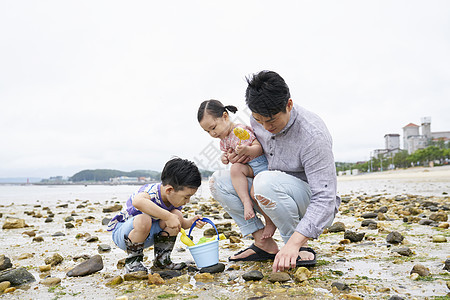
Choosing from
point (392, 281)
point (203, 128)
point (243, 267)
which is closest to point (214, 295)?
point (243, 267)

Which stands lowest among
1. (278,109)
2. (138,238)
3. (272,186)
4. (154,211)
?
(138,238)

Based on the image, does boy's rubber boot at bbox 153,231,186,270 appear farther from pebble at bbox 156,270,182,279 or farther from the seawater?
the seawater

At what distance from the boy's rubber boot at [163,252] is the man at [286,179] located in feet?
1.78

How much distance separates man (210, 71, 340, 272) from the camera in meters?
2.50

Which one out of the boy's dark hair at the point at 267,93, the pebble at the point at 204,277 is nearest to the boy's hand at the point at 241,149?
the boy's dark hair at the point at 267,93

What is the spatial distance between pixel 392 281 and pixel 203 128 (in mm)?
2200

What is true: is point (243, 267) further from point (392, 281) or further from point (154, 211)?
point (392, 281)

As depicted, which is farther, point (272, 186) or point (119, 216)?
point (119, 216)

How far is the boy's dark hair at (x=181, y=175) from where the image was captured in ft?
9.45

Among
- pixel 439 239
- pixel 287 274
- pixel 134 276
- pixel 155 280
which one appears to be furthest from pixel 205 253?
pixel 439 239

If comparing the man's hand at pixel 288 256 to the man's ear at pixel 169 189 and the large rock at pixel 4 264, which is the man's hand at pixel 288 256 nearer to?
the man's ear at pixel 169 189

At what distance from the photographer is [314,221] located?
8.21ft

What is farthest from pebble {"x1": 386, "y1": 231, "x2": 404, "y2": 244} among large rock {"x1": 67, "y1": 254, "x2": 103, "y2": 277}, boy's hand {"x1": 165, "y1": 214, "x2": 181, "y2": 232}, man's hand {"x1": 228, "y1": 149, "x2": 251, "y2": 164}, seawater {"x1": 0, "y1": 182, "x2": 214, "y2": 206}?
seawater {"x1": 0, "y1": 182, "x2": 214, "y2": 206}

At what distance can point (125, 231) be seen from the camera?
2.96 m
